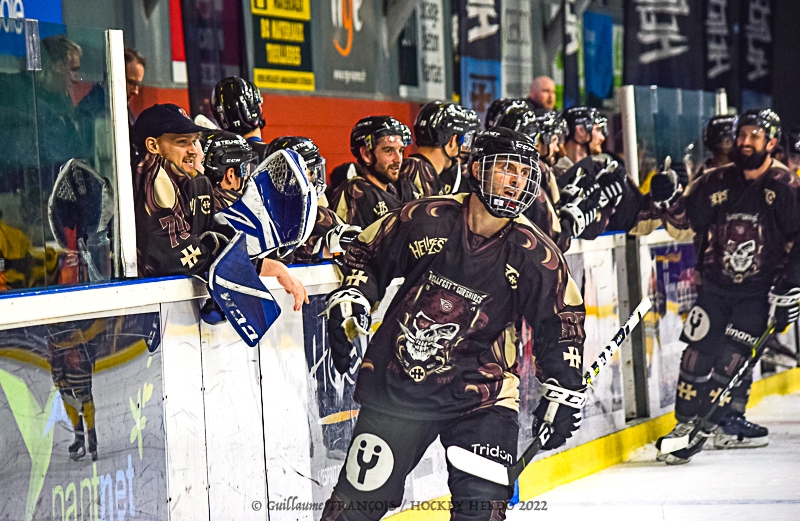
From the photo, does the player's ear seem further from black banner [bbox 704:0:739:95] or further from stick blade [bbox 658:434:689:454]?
black banner [bbox 704:0:739:95]

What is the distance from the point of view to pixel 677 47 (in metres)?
9.41

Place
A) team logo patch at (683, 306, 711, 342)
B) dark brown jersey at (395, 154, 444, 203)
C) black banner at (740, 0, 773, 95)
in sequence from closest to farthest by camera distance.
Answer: dark brown jersey at (395, 154, 444, 203) → team logo patch at (683, 306, 711, 342) → black banner at (740, 0, 773, 95)

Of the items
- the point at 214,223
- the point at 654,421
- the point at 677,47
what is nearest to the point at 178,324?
the point at 214,223

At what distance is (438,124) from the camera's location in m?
5.36

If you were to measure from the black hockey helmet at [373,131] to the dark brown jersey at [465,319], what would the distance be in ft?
4.30

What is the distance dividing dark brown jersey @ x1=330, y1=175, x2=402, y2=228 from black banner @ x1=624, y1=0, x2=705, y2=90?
13.0ft

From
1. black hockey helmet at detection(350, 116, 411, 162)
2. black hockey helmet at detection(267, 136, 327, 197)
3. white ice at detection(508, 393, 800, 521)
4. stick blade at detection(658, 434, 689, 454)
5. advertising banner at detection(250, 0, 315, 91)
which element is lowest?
white ice at detection(508, 393, 800, 521)

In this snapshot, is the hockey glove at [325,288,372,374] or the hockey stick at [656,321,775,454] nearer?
the hockey glove at [325,288,372,374]

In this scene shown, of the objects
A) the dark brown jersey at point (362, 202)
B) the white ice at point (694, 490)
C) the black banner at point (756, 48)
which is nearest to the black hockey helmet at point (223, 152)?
the dark brown jersey at point (362, 202)

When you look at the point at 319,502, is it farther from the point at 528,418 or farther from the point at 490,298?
the point at 528,418

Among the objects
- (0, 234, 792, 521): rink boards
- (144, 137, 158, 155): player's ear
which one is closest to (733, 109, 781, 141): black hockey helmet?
(0, 234, 792, 521): rink boards

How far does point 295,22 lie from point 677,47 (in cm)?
349

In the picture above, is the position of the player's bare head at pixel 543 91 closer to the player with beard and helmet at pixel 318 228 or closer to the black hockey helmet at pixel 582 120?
the black hockey helmet at pixel 582 120

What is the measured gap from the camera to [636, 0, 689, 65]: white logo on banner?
8.81 m
